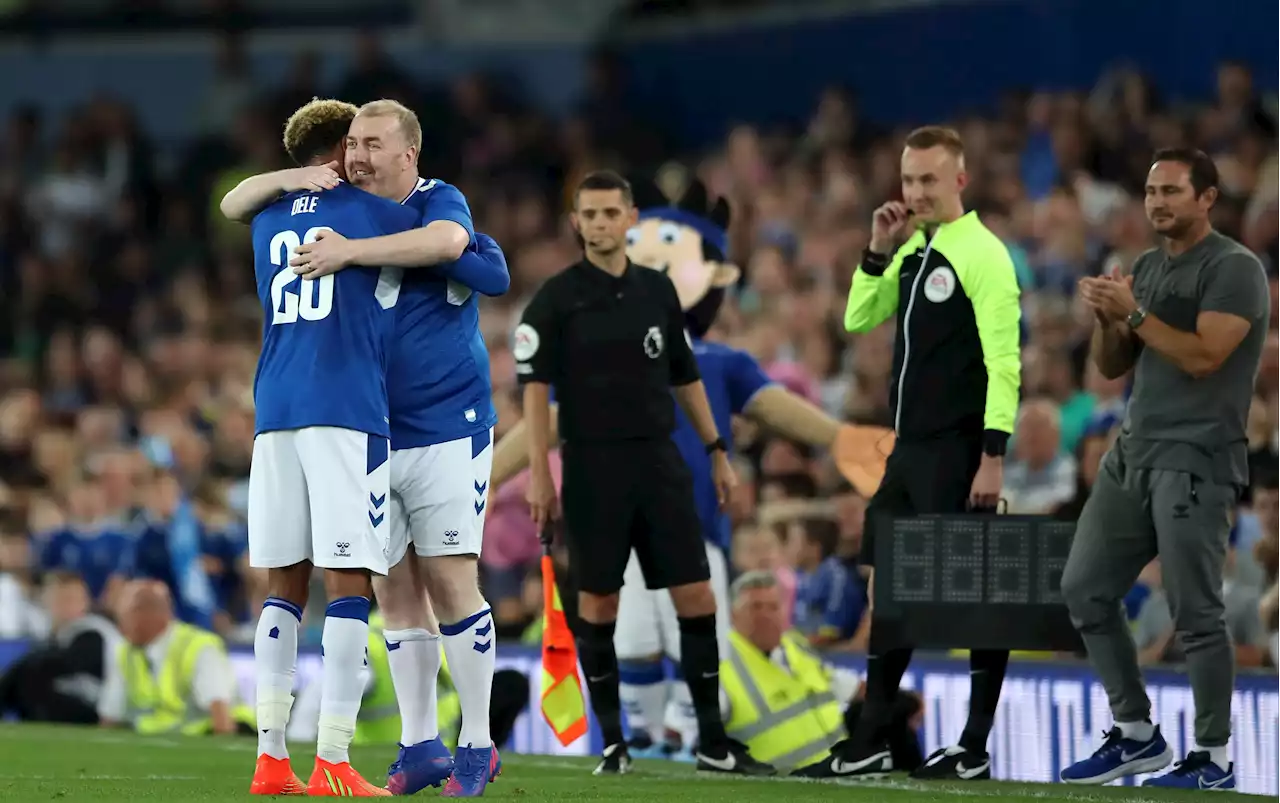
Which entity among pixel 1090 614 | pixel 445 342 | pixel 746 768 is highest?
pixel 445 342

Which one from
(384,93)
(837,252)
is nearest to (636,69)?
(384,93)

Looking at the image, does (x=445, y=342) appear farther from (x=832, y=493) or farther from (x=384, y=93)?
(x=384, y=93)

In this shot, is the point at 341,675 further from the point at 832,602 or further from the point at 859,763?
the point at 832,602

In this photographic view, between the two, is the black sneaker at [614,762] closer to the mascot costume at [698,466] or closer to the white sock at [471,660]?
the mascot costume at [698,466]

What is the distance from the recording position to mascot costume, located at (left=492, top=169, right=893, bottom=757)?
35.4 ft

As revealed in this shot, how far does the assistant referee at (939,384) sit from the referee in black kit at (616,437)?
2.35 ft

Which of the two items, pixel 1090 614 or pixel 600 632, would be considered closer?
pixel 1090 614

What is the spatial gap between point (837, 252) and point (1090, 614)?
828 cm

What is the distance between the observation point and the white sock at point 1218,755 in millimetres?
8688

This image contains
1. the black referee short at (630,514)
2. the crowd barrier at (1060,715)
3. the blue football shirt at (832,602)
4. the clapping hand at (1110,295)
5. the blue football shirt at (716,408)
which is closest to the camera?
the clapping hand at (1110,295)

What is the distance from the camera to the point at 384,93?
73.6 feet

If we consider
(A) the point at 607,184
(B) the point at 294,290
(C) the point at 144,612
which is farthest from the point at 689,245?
(C) the point at 144,612

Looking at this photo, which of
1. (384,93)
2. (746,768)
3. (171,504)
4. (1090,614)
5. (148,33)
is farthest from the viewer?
(148,33)

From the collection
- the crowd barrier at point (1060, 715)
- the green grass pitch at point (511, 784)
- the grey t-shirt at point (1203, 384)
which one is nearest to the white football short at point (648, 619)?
the green grass pitch at point (511, 784)
